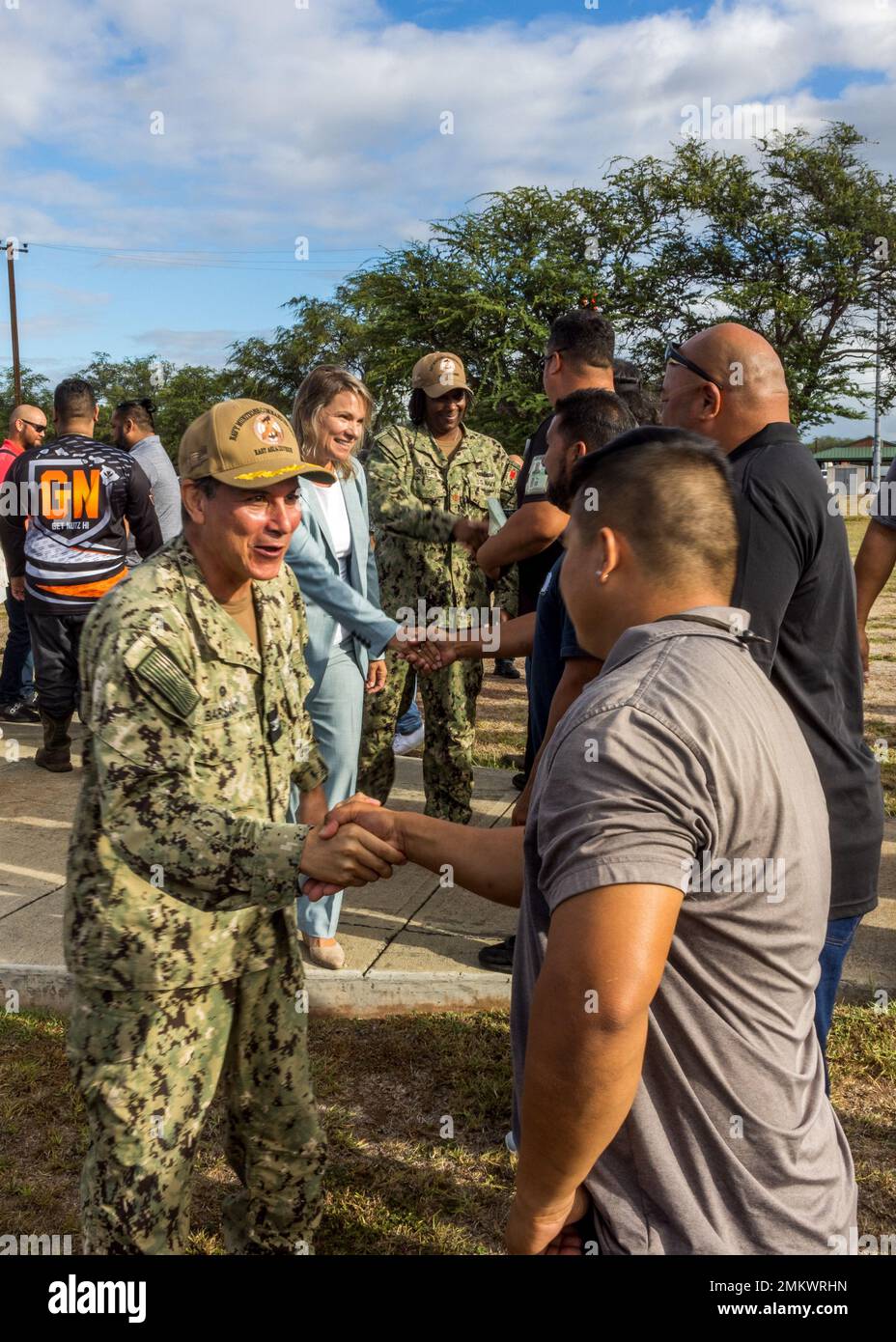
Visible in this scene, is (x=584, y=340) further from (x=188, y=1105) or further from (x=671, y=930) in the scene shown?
(x=671, y=930)

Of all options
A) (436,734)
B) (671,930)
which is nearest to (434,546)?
(436,734)

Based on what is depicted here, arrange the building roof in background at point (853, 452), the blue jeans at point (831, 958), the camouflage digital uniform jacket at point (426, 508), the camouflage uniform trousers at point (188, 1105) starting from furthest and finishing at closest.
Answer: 1. the building roof in background at point (853, 452)
2. the camouflage digital uniform jacket at point (426, 508)
3. the blue jeans at point (831, 958)
4. the camouflage uniform trousers at point (188, 1105)

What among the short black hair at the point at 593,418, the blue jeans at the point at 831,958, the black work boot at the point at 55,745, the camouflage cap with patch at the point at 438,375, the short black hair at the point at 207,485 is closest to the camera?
the short black hair at the point at 207,485

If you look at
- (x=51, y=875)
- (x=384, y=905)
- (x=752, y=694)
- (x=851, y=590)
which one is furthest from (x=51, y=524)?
(x=752, y=694)

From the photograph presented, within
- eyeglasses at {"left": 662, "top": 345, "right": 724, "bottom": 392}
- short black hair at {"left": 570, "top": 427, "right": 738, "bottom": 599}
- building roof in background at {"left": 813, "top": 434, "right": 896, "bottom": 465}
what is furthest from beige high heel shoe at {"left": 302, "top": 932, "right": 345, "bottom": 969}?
building roof in background at {"left": 813, "top": 434, "right": 896, "bottom": 465}

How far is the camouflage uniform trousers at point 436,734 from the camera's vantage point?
17.8ft

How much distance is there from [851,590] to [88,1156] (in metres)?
2.11

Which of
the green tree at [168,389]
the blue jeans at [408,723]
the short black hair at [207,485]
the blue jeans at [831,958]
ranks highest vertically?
the green tree at [168,389]

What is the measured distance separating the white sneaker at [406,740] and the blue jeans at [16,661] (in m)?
2.96

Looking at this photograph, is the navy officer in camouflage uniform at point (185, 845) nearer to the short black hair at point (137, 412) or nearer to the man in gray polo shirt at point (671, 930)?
the man in gray polo shirt at point (671, 930)

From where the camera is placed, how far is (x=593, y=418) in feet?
10.1

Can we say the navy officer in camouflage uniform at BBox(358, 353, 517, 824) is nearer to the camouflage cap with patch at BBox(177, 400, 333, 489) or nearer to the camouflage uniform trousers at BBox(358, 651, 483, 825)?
the camouflage uniform trousers at BBox(358, 651, 483, 825)

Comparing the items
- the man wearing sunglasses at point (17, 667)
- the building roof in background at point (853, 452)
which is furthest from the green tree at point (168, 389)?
the building roof in background at point (853, 452)
